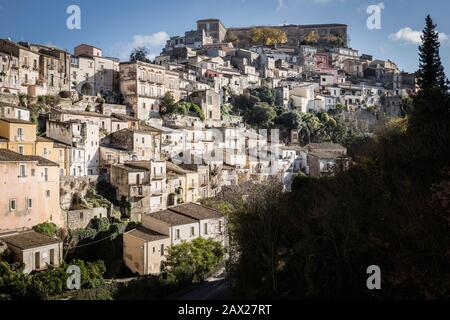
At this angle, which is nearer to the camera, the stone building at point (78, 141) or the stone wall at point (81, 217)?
the stone wall at point (81, 217)

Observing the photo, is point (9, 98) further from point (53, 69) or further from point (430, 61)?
point (430, 61)

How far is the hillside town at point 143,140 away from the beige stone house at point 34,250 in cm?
7

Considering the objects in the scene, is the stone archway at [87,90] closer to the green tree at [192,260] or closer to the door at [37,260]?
the green tree at [192,260]

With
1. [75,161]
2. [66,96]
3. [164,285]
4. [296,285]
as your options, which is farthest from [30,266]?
[66,96]

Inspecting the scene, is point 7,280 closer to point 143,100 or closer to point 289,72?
point 143,100

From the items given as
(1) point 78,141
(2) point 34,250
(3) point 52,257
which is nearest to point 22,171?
(2) point 34,250

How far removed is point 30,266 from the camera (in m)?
28.1

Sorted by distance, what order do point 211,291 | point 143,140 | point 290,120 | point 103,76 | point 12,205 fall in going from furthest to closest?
point 290,120 < point 103,76 < point 143,140 < point 12,205 < point 211,291

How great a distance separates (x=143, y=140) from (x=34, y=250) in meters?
18.9

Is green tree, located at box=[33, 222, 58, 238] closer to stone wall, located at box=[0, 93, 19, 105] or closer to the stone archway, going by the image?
stone wall, located at box=[0, 93, 19, 105]

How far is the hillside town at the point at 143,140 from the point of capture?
107ft

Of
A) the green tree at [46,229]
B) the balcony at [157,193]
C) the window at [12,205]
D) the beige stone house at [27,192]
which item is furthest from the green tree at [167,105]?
the window at [12,205]

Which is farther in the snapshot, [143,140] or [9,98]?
[143,140]

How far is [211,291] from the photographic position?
26234 millimetres
